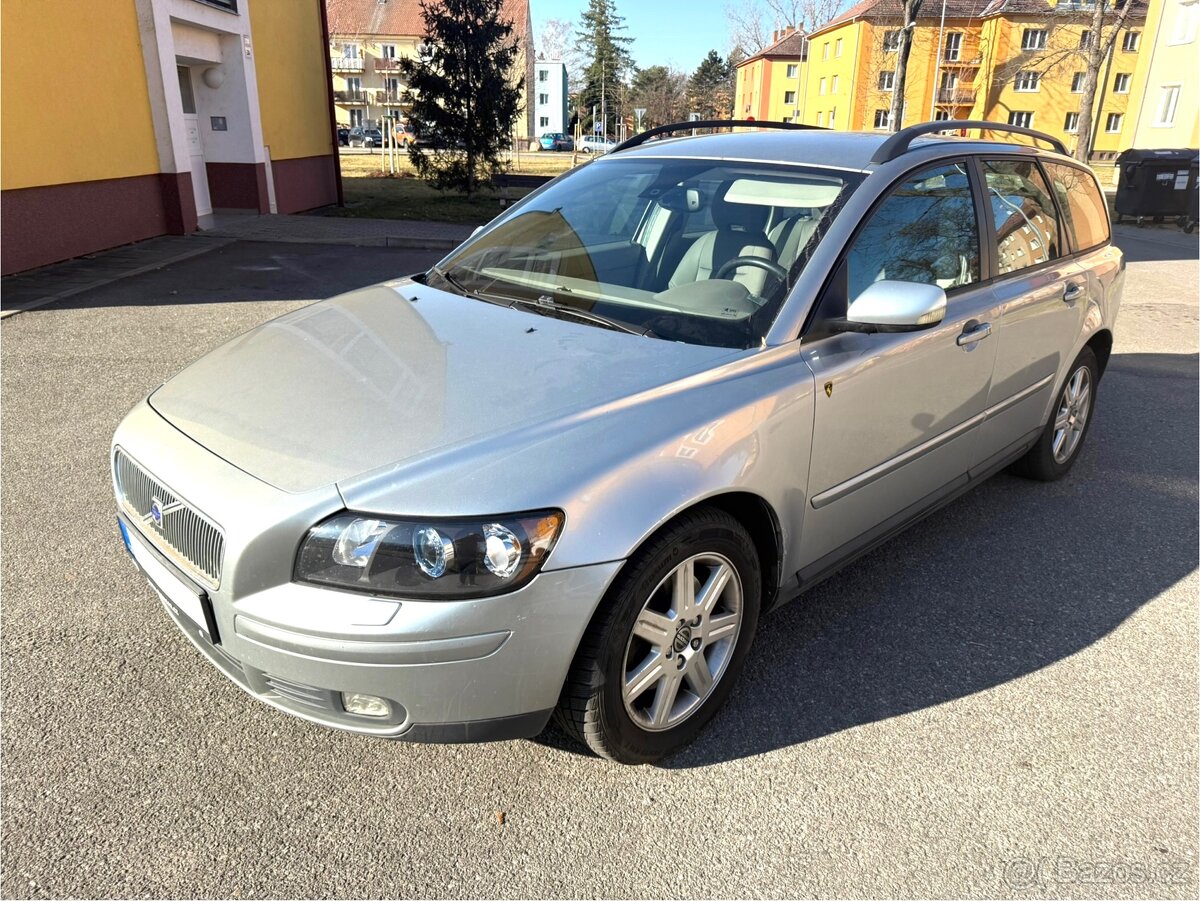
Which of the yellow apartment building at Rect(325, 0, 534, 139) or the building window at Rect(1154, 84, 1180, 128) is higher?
the yellow apartment building at Rect(325, 0, 534, 139)

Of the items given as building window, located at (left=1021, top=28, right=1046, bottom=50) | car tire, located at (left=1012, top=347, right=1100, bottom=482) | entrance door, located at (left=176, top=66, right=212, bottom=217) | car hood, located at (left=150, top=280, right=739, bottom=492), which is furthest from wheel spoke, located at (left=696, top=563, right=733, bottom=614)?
building window, located at (left=1021, top=28, right=1046, bottom=50)

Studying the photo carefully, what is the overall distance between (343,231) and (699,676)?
13.3 metres

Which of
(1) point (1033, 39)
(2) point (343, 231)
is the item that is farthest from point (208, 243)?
(1) point (1033, 39)

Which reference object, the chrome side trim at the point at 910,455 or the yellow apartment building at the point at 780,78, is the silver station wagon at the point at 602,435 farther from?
the yellow apartment building at the point at 780,78

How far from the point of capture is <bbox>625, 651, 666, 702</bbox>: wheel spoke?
2355 mm

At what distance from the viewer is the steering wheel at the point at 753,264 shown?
2.88 meters

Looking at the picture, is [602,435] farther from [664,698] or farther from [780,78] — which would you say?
[780,78]

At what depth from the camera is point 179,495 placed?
2.23 metres

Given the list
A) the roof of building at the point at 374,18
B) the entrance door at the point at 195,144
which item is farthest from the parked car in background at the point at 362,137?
the entrance door at the point at 195,144

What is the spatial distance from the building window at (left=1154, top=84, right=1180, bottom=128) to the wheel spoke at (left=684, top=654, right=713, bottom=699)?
140 feet

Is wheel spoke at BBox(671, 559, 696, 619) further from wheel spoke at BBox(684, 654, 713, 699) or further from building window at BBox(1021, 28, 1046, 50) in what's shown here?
building window at BBox(1021, 28, 1046, 50)

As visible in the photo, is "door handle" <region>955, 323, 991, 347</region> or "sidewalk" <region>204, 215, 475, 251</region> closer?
"door handle" <region>955, 323, 991, 347</region>

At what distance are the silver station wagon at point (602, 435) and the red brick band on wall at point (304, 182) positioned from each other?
14350 mm

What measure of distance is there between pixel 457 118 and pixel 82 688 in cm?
1960
